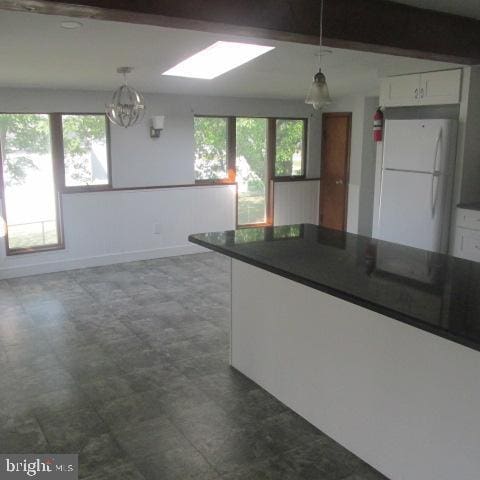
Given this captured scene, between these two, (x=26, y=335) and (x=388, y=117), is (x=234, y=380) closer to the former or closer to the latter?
(x=26, y=335)

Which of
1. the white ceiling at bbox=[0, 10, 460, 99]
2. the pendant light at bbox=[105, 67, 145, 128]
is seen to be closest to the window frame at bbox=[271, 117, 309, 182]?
the white ceiling at bbox=[0, 10, 460, 99]

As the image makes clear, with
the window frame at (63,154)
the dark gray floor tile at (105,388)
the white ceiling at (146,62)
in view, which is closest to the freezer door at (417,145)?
the white ceiling at (146,62)

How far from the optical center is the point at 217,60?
193 inches

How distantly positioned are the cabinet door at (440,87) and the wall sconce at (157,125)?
2.90 m

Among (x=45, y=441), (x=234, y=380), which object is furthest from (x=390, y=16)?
(x=45, y=441)

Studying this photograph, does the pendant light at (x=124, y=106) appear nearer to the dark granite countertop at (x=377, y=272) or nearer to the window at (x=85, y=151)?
the window at (x=85, y=151)

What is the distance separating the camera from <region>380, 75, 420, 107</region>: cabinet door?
15.2 ft

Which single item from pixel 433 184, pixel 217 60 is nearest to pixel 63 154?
pixel 217 60

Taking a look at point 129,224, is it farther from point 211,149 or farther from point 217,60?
point 217,60

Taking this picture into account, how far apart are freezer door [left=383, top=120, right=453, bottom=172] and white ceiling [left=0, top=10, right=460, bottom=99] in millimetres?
535

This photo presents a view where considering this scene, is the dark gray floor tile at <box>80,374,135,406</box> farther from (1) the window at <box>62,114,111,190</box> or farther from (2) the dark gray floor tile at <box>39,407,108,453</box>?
(1) the window at <box>62,114,111,190</box>

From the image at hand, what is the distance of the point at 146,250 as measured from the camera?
630cm

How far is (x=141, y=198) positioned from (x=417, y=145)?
3.25 metres

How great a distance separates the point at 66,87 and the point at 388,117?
3.40m
